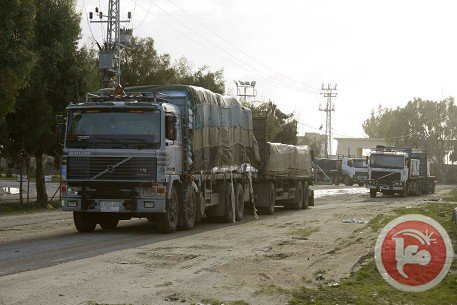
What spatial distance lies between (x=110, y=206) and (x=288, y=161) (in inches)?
621

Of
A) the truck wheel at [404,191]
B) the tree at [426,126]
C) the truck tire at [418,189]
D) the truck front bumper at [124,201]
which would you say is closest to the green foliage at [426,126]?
the tree at [426,126]

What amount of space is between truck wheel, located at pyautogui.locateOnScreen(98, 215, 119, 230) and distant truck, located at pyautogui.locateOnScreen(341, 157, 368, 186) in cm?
6547

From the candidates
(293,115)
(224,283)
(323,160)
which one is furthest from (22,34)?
(323,160)

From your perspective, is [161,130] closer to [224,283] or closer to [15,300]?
[224,283]

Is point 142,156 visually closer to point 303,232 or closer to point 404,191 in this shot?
point 303,232

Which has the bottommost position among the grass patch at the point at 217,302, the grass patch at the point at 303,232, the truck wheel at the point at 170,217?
the grass patch at the point at 217,302

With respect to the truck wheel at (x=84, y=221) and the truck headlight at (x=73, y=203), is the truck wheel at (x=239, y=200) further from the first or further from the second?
the truck headlight at (x=73, y=203)

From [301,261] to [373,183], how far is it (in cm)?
4046

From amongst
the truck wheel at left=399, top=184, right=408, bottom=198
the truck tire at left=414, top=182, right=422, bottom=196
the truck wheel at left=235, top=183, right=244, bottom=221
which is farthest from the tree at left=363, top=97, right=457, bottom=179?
the truck wheel at left=235, top=183, right=244, bottom=221

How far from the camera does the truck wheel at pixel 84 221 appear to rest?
21.6m

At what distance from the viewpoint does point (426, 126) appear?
148m

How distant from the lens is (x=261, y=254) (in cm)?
1645

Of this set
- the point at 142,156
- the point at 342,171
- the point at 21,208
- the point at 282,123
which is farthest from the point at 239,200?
the point at 342,171

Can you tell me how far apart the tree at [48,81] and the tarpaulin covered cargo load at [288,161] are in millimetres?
8926
